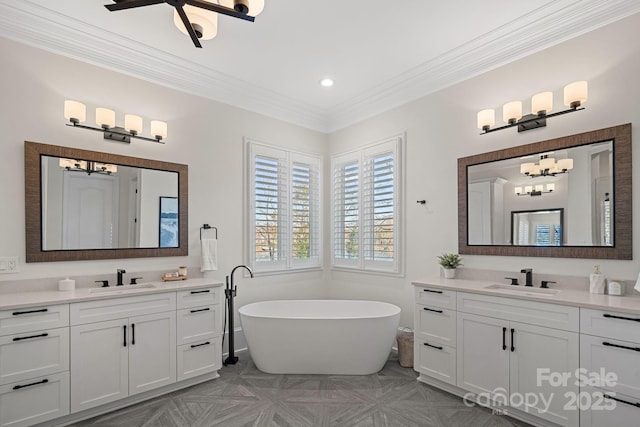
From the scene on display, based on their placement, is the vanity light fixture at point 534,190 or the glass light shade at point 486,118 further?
the glass light shade at point 486,118

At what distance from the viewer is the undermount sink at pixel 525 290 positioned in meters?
2.61

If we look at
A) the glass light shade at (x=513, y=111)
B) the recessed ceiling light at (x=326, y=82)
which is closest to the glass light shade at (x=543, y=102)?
the glass light shade at (x=513, y=111)

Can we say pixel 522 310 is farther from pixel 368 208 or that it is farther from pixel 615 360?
pixel 368 208

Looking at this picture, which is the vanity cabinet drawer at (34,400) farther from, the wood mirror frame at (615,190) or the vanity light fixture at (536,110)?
the vanity light fixture at (536,110)

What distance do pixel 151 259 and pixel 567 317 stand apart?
3.55m

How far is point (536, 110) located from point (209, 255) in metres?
3.38

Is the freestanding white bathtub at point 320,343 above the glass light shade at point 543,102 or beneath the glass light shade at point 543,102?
beneath

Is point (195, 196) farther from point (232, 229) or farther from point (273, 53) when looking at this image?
point (273, 53)

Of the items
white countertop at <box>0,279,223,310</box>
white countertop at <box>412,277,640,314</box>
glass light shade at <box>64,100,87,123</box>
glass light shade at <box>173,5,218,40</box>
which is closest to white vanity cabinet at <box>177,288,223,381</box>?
white countertop at <box>0,279,223,310</box>

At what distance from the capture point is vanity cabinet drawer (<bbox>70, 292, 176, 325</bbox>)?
2559 millimetres

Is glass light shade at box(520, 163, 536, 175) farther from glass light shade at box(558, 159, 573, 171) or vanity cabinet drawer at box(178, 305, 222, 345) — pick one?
vanity cabinet drawer at box(178, 305, 222, 345)

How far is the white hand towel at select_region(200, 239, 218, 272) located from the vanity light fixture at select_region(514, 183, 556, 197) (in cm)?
306

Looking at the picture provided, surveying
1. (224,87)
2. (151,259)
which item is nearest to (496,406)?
(151,259)

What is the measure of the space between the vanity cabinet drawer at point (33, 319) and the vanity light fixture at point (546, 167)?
153 inches
